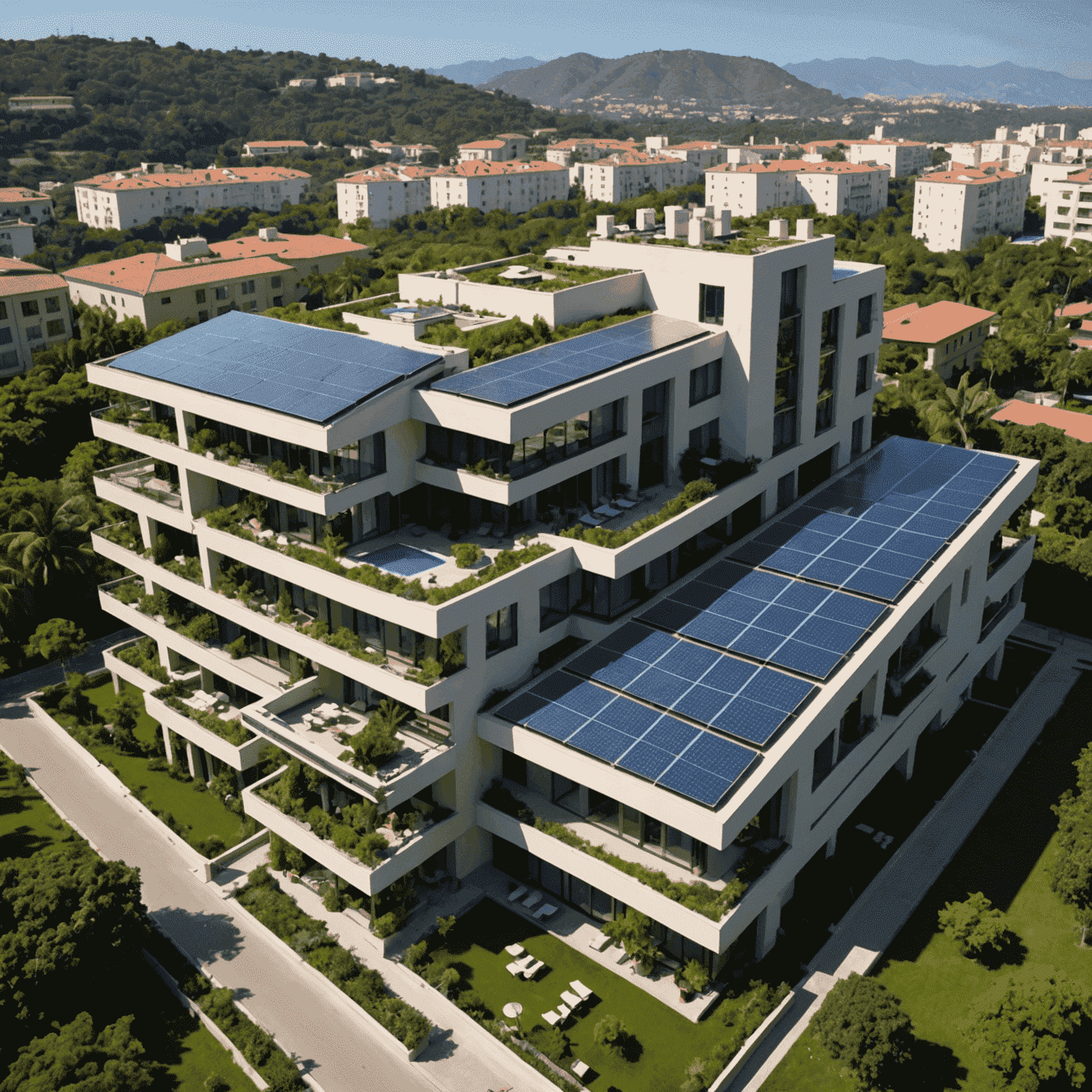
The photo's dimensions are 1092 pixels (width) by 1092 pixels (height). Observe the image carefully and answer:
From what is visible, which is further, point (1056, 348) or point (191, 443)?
point (1056, 348)

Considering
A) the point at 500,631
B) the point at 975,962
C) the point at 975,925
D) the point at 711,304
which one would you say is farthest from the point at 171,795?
the point at 975,962

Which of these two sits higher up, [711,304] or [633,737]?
[711,304]

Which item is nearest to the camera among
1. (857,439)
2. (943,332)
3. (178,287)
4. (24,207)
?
(857,439)

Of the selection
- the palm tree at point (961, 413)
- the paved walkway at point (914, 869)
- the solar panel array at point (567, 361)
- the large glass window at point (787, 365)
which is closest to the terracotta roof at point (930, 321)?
the palm tree at point (961, 413)

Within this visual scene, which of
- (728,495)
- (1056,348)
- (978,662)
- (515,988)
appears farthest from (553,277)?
(1056,348)

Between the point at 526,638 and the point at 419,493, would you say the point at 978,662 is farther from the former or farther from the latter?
the point at 419,493

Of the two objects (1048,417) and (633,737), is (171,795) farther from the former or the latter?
(1048,417)
